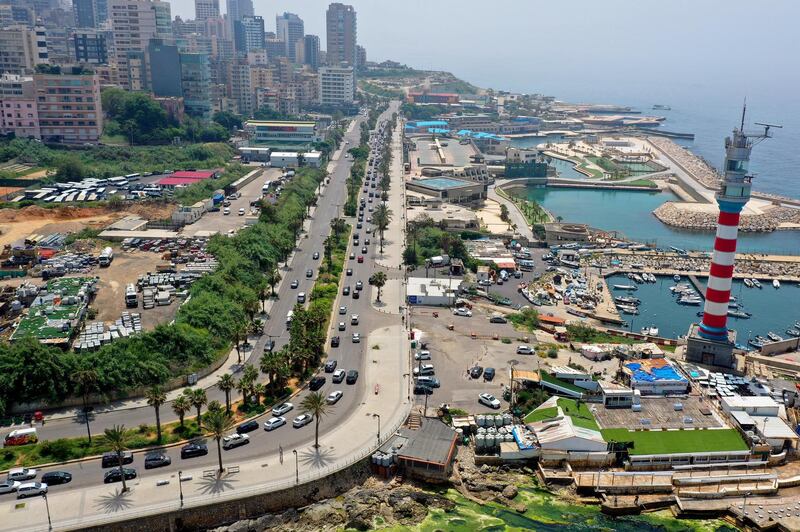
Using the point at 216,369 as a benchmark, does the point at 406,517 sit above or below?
below

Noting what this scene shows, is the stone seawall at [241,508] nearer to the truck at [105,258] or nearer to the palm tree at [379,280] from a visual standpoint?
the palm tree at [379,280]

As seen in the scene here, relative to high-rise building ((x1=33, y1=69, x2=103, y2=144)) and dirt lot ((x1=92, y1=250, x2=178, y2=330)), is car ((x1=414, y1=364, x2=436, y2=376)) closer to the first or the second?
dirt lot ((x1=92, y1=250, x2=178, y2=330))

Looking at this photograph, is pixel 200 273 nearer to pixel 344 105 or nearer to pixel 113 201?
pixel 113 201

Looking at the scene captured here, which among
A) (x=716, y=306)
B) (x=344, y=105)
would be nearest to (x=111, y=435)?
(x=716, y=306)

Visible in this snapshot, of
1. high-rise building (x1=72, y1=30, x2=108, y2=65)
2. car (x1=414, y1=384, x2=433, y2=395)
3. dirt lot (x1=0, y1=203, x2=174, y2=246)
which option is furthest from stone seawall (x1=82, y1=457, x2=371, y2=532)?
high-rise building (x1=72, y1=30, x2=108, y2=65)

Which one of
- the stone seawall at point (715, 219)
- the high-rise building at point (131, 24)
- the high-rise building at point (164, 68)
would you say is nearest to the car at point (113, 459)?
the stone seawall at point (715, 219)

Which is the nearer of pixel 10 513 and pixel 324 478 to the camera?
pixel 10 513
